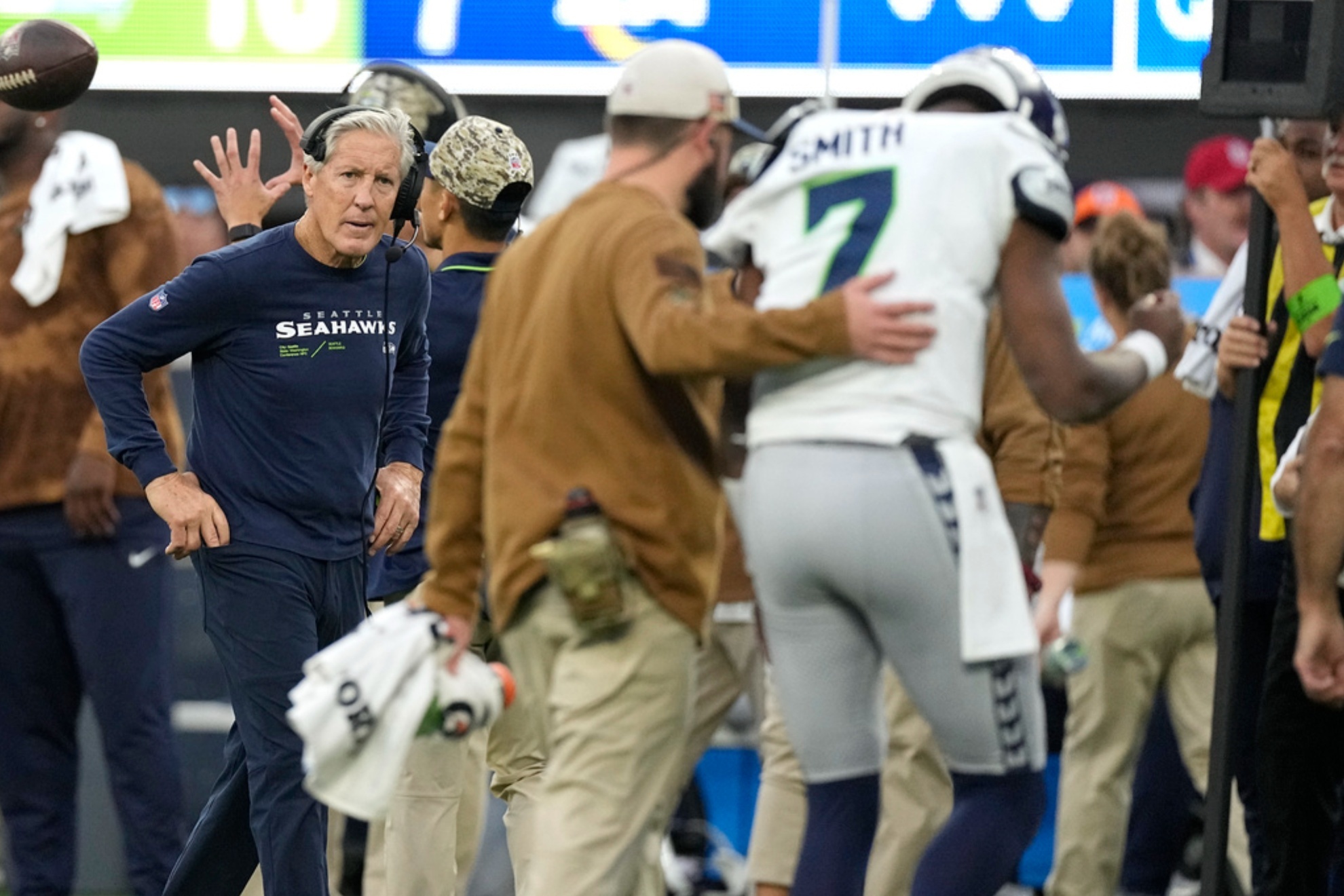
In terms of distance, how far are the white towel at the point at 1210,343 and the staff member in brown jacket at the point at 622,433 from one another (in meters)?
2.24

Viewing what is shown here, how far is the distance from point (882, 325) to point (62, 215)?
11.1 ft

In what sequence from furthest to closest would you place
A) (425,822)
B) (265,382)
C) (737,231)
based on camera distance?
(425,822) < (265,382) < (737,231)

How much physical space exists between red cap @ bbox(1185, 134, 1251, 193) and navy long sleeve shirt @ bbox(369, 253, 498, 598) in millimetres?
3809

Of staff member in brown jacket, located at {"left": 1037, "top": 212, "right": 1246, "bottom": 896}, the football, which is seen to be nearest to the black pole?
staff member in brown jacket, located at {"left": 1037, "top": 212, "right": 1246, "bottom": 896}

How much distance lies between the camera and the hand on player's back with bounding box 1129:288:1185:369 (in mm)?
4230

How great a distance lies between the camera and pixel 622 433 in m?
3.75

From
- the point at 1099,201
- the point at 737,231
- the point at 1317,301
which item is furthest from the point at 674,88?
the point at 1099,201

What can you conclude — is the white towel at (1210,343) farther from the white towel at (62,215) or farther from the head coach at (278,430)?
the white towel at (62,215)

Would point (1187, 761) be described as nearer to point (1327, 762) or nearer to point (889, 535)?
point (1327, 762)

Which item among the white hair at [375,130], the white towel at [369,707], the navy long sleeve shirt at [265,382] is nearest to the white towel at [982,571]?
the white towel at [369,707]

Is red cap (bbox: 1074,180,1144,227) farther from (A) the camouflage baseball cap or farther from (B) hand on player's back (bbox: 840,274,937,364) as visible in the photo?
(B) hand on player's back (bbox: 840,274,937,364)

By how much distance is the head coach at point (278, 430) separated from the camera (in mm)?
4793

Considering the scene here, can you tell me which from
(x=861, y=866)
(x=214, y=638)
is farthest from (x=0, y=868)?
(x=861, y=866)

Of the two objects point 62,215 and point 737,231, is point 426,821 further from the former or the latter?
point 62,215
